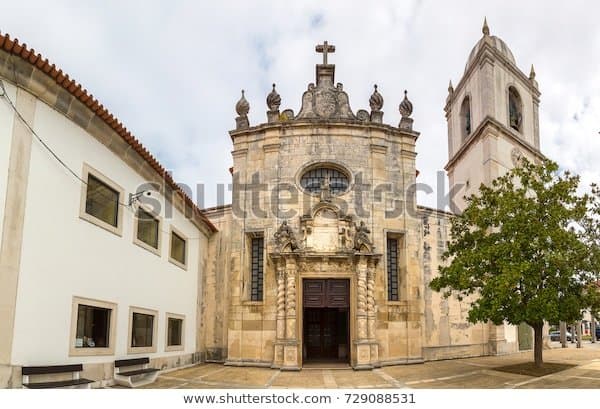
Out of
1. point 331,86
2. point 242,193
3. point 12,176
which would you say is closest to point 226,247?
point 242,193

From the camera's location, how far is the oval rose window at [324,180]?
53.5ft

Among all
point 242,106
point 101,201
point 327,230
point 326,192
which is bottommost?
point 101,201

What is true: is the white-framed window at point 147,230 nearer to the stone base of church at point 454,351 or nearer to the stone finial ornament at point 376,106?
the stone finial ornament at point 376,106

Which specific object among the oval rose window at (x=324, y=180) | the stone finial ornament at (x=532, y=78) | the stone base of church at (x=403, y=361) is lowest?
the stone base of church at (x=403, y=361)

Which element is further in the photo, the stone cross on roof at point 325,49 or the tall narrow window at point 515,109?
the tall narrow window at point 515,109

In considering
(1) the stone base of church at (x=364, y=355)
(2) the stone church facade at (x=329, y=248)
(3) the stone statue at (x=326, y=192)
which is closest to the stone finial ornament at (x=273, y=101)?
(2) the stone church facade at (x=329, y=248)

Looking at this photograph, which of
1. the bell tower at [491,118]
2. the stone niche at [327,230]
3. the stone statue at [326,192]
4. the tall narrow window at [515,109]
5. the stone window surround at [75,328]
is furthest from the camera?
the tall narrow window at [515,109]

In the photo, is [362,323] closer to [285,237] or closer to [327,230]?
[327,230]

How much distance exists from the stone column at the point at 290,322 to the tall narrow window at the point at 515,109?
13.0 metres

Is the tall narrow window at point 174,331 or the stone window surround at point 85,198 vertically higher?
the stone window surround at point 85,198

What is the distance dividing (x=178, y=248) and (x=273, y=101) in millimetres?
5972

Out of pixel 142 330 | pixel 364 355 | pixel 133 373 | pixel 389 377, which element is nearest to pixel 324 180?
pixel 364 355

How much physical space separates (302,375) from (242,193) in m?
6.29

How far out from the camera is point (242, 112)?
1744cm
